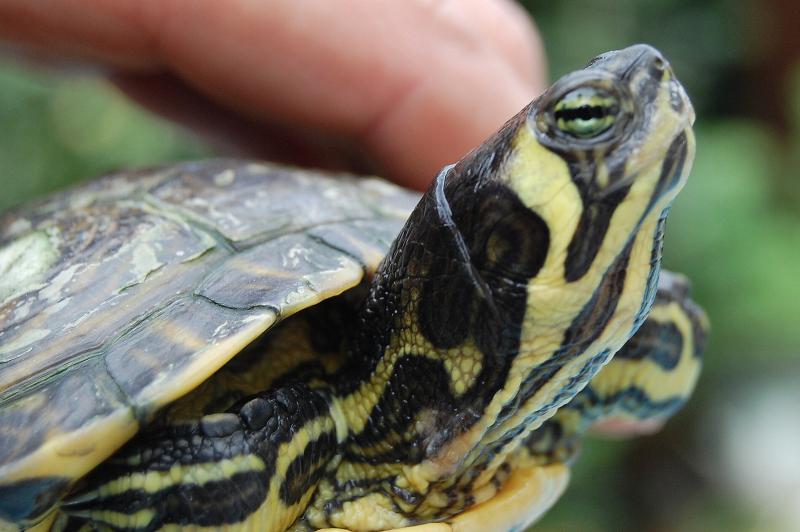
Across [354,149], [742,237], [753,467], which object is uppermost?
[354,149]

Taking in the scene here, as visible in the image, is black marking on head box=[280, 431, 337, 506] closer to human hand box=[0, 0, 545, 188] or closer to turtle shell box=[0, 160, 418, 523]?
turtle shell box=[0, 160, 418, 523]

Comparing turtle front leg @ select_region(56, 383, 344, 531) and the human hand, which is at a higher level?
the human hand

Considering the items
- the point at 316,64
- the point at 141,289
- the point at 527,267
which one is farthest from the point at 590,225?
the point at 316,64

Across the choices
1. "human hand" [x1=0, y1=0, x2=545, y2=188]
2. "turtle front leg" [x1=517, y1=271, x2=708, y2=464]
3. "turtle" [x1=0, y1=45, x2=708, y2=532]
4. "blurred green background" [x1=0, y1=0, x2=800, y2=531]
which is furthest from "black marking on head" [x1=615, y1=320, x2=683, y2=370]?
"blurred green background" [x1=0, y1=0, x2=800, y2=531]

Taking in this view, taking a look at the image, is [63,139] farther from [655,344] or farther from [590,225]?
[590,225]

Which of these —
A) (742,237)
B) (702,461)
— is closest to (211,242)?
(742,237)

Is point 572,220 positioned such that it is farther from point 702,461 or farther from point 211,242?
point 702,461
